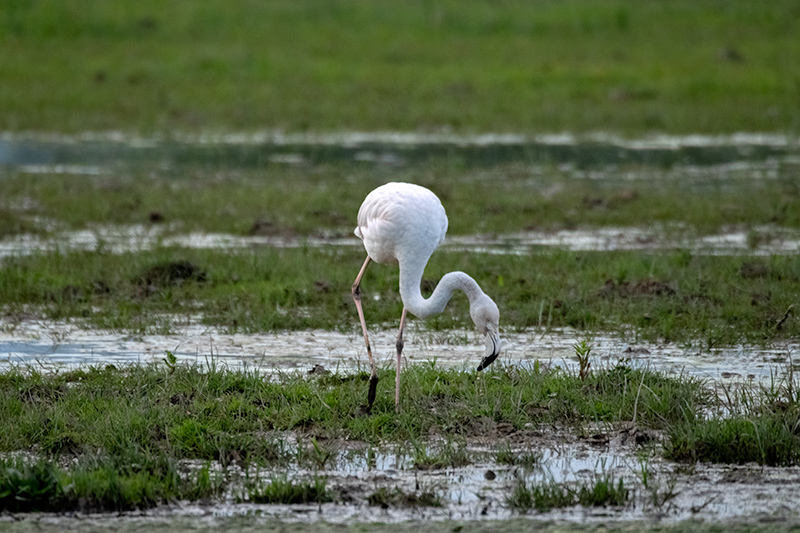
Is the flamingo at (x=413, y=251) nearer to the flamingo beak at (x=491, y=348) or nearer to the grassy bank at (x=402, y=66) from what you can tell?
the flamingo beak at (x=491, y=348)

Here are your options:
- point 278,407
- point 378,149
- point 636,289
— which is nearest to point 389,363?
point 278,407

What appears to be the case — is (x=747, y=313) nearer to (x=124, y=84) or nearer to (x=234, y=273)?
(x=234, y=273)

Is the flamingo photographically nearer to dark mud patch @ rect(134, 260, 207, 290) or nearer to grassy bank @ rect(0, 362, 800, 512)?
grassy bank @ rect(0, 362, 800, 512)

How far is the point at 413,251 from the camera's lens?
25.6ft

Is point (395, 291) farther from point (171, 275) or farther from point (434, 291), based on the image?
point (434, 291)

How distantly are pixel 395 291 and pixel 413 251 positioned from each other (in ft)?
10.8

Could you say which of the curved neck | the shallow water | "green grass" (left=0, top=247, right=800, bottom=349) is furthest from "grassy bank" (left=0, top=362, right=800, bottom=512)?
the shallow water

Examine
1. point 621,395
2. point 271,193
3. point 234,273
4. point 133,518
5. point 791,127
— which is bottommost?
point 133,518

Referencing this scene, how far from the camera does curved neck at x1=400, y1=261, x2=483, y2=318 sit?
7.50 metres

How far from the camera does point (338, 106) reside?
28.1 meters

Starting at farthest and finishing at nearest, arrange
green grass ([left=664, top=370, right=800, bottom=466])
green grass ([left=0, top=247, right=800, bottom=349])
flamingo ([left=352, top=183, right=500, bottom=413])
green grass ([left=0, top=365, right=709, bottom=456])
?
green grass ([left=0, top=247, right=800, bottom=349]), flamingo ([left=352, top=183, right=500, bottom=413]), green grass ([left=0, top=365, right=709, bottom=456]), green grass ([left=664, top=370, right=800, bottom=466])

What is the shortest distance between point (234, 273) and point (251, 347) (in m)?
2.31

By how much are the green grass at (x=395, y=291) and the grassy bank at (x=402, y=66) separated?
1429 centimetres

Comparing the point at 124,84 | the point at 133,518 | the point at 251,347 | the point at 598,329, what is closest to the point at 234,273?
the point at 251,347
